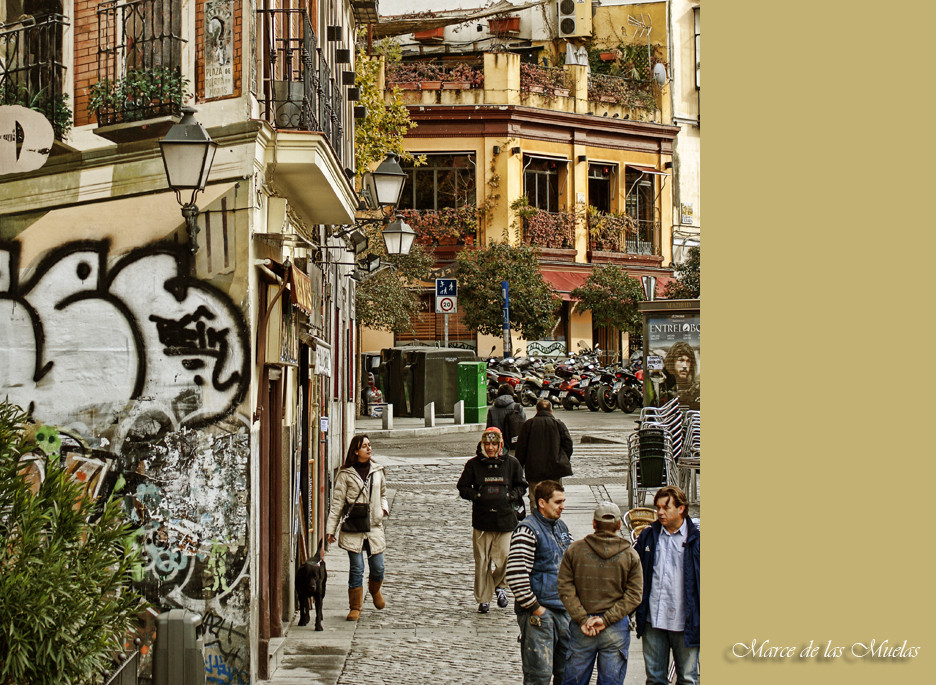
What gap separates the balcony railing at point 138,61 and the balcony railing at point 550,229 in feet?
107

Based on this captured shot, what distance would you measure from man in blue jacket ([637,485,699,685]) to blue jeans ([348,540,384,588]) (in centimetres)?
402

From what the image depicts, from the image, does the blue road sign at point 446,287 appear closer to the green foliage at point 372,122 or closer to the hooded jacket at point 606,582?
the green foliage at point 372,122

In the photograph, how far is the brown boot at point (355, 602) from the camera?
11231 millimetres

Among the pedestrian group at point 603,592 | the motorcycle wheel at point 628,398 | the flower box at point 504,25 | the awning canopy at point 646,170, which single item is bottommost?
the pedestrian group at point 603,592

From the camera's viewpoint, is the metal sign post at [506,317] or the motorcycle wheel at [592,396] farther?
the metal sign post at [506,317]

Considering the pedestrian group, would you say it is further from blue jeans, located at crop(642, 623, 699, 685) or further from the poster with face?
the poster with face

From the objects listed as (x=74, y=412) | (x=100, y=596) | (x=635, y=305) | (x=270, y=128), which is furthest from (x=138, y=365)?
(x=635, y=305)

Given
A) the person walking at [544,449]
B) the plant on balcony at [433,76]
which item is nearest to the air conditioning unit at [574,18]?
the plant on balcony at [433,76]

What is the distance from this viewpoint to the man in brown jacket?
24.5 feet

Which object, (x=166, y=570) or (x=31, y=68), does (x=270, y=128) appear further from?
(x=166, y=570)

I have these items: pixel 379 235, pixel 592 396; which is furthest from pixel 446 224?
pixel 379 235

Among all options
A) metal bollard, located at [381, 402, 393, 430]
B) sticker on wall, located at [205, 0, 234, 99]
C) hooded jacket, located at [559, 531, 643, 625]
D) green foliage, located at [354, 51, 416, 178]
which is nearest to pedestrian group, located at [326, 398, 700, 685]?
hooded jacket, located at [559, 531, 643, 625]

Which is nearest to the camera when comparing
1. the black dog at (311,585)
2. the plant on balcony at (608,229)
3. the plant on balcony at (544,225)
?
the black dog at (311,585)

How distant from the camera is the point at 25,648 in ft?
18.7
